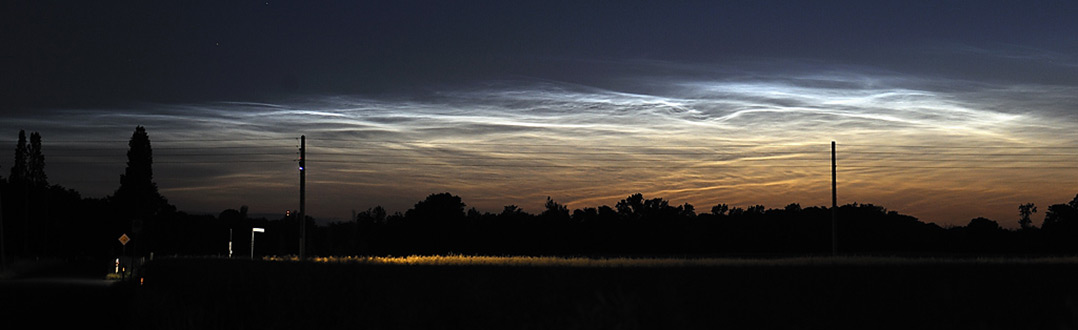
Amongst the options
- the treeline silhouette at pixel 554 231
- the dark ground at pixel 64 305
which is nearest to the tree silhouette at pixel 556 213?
the treeline silhouette at pixel 554 231

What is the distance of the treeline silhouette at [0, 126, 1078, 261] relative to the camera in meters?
63.1

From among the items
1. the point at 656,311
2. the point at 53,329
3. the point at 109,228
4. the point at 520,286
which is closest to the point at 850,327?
the point at 656,311

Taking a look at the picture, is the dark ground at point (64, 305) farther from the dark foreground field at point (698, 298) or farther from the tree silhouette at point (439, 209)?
the tree silhouette at point (439, 209)

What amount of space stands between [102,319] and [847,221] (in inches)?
2189

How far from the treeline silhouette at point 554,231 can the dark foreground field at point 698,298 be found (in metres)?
29.7

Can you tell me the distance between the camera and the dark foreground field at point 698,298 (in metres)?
8.92

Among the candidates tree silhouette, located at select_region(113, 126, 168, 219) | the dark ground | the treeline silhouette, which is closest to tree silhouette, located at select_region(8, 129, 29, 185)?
the treeline silhouette

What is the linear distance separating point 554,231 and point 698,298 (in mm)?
68843

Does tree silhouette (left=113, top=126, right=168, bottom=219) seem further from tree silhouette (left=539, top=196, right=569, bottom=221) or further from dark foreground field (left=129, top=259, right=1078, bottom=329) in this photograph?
dark foreground field (left=129, top=259, right=1078, bottom=329)

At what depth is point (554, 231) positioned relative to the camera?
78938mm

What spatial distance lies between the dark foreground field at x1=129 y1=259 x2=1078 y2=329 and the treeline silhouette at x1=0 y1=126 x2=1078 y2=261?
29.7m

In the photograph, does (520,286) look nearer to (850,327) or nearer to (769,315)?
(769,315)

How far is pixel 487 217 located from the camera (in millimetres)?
89812

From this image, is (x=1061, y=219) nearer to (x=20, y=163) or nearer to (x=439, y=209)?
(x=439, y=209)
